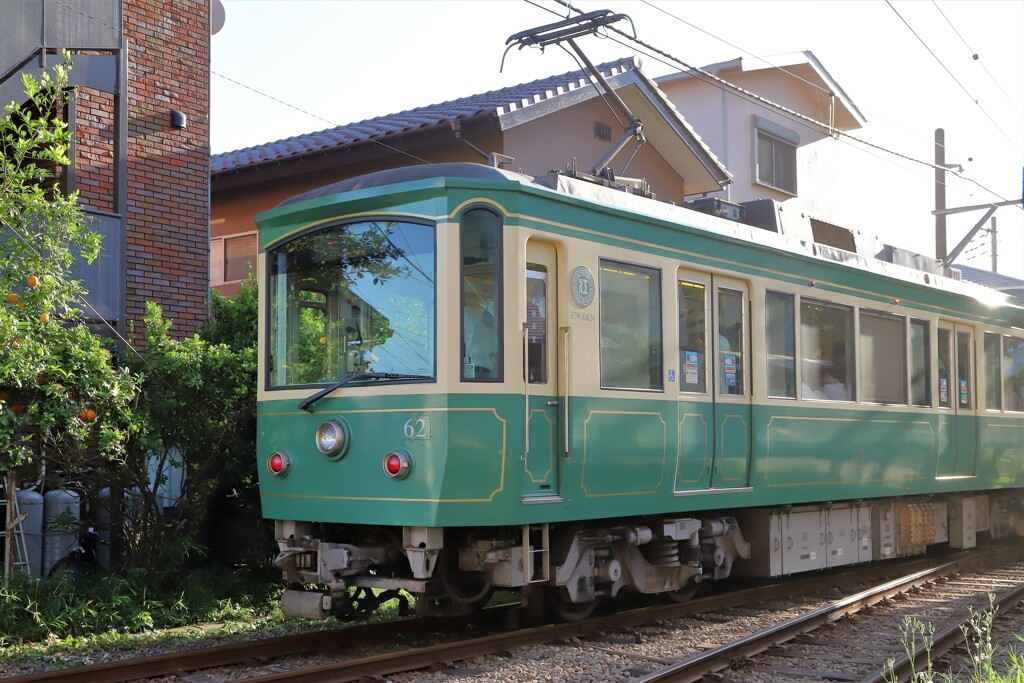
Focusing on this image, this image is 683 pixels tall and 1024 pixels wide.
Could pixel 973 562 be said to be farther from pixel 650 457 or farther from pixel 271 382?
pixel 271 382

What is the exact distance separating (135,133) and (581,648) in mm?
6530

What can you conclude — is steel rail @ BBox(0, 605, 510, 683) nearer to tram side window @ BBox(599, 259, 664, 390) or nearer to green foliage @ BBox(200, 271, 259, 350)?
tram side window @ BBox(599, 259, 664, 390)

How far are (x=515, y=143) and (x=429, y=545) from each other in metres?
9.41

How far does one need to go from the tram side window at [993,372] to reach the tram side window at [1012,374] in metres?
0.15

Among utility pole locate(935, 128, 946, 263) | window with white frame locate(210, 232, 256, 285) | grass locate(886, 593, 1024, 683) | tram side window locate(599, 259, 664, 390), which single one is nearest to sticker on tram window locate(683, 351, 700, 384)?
tram side window locate(599, 259, 664, 390)

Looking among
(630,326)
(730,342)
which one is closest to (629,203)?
(630,326)

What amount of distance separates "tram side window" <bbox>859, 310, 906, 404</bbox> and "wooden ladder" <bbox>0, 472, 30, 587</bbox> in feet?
23.5

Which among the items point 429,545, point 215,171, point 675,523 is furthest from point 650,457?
point 215,171

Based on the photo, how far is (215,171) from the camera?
16.2 meters

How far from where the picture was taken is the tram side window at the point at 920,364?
11062mm

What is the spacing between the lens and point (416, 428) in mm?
6695

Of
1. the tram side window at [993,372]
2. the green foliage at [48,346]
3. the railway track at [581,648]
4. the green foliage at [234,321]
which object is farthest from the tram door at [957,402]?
the green foliage at [48,346]

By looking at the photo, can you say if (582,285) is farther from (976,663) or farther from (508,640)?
(976,663)

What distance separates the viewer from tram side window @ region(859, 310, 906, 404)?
33.8 ft
